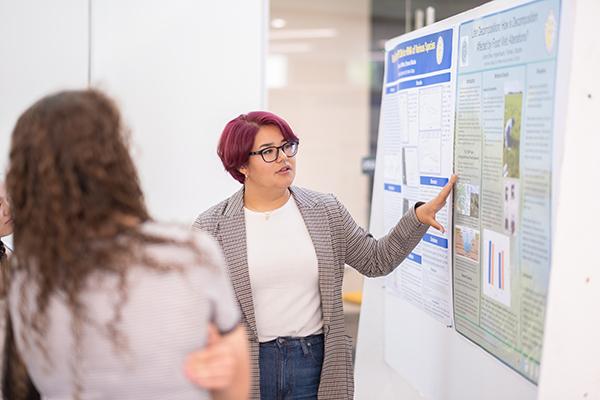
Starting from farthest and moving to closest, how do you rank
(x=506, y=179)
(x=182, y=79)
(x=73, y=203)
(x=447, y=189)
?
(x=182, y=79), (x=447, y=189), (x=506, y=179), (x=73, y=203)

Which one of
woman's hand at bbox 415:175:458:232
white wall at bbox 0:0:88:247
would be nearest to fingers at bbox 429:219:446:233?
woman's hand at bbox 415:175:458:232

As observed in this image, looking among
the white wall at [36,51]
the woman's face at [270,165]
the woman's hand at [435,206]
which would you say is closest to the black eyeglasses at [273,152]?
the woman's face at [270,165]

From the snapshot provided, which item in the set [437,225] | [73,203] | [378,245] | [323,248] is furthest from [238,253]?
[73,203]

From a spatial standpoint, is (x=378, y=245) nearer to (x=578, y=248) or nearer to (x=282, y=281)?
(x=282, y=281)

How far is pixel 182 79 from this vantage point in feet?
12.8

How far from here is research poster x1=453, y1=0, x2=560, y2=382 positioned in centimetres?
214

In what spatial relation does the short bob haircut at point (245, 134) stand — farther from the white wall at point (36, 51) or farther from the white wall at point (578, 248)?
the white wall at point (36, 51)

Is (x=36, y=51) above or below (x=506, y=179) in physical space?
above

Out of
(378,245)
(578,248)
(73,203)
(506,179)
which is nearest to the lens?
(73,203)

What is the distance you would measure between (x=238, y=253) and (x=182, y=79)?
4.86ft

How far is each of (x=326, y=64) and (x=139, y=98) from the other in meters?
3.45

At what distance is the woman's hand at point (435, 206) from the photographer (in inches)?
104

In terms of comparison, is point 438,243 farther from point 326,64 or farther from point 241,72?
point 326,64

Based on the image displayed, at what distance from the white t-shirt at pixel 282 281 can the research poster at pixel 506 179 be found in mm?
476
